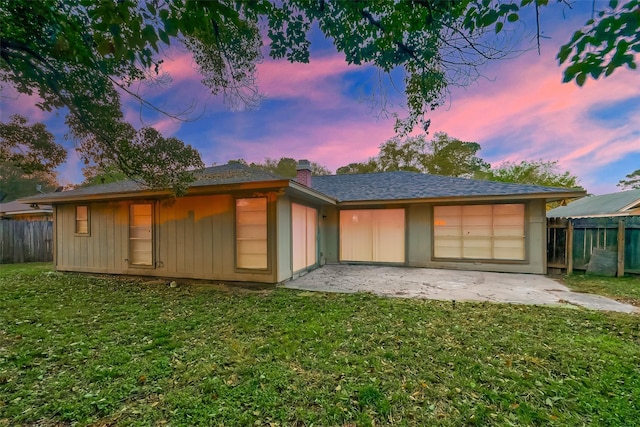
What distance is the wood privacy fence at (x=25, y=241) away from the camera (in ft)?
32.4

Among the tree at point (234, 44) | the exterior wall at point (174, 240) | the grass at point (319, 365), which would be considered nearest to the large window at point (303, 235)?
the exterior wall at point (174, 240)

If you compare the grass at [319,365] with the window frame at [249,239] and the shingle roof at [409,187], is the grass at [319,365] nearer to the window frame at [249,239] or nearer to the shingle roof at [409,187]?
the window frame at [249,239]

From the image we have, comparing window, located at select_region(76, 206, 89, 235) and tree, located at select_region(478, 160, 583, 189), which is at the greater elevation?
tree, located at select_region(478, 160, 583, 189)

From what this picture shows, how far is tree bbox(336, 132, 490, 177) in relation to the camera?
21.6 m

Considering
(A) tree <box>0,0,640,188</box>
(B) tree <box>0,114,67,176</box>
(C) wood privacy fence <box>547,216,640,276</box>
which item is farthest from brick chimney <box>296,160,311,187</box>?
(C) wood privacy fence <box>547,216,640,276</box>

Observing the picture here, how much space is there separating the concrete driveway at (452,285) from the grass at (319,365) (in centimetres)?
63

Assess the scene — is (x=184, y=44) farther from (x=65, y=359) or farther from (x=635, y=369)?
(x=635, y=369)

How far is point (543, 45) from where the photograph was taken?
2.67 m

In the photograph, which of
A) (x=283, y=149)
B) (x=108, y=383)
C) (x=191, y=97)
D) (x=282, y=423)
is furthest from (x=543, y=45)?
(x=283, y=149)

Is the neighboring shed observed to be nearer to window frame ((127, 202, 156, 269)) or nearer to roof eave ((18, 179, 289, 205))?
roof eave ((18, 179, 289, 205))

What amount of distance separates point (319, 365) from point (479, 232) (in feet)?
23.2

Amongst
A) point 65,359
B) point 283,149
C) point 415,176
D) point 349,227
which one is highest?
point 283,149

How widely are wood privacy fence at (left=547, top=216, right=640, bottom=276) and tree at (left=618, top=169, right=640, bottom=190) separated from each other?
91.3 feet

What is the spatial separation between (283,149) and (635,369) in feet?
32.2
